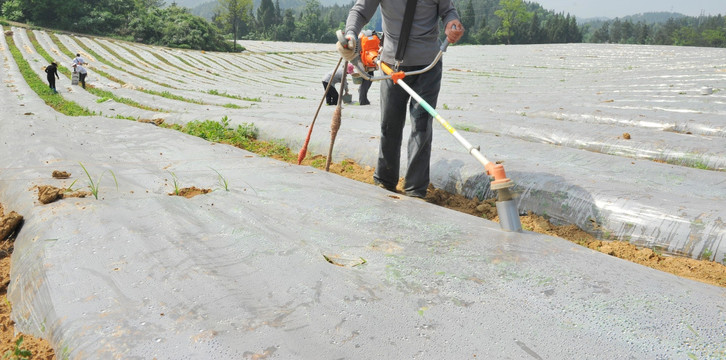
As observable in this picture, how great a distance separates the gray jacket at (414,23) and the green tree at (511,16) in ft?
203

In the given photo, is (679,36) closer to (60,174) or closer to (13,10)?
(13,10)

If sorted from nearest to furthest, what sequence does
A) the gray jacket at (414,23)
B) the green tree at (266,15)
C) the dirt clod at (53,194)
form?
1. the dirt clod at (53,194)
2. the gray jacket at (414,23)
3. the green tree at (266,15)

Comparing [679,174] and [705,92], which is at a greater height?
[705,92]

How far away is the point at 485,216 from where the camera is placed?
313cm

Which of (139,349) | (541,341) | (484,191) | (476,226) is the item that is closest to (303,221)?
(476,226)

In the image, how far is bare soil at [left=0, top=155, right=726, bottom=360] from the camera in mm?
1580

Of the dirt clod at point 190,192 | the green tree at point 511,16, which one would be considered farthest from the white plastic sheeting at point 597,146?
the green tree at point 511,16

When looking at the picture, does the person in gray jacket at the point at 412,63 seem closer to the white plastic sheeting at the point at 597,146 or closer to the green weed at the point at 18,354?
the white plastic sheeting at the point at 597,146

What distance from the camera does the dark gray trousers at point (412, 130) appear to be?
316 centimetres

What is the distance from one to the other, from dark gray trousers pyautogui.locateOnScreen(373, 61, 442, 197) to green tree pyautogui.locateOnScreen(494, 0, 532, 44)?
6186cm

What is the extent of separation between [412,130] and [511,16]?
217ft

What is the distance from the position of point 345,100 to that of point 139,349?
8149 millimetres

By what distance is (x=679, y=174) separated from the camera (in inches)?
125

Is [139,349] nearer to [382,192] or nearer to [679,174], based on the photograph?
[382,192]
